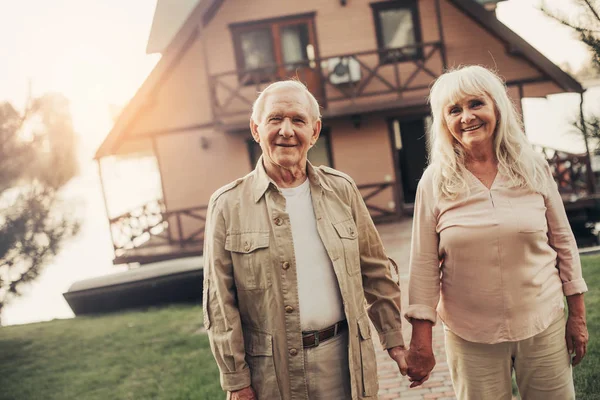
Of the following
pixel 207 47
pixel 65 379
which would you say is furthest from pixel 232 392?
pixel 207 47

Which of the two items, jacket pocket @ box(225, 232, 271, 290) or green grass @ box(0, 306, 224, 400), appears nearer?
jacket pocket @ box(225, 232, 271, 290)

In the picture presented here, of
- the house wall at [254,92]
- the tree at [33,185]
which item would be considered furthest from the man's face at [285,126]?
the house wall at [254,92]

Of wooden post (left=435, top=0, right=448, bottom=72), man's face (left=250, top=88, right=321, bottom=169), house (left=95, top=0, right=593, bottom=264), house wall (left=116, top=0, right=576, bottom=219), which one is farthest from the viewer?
house wall (left=116, top=0, right=576, bottom=219)

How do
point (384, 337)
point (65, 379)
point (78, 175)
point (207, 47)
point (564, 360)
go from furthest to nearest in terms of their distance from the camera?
point (207, 47) < point (78, 175) < point (65, 379) < point (384, 337) < point (564, 360)

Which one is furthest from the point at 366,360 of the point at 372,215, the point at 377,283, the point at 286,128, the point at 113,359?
the point at 372,215

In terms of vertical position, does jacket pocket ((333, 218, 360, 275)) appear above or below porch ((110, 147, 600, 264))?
above

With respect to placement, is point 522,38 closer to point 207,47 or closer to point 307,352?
point 207,47

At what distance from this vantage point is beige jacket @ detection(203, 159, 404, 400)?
2295mm

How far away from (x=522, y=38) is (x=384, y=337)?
39.9 ft

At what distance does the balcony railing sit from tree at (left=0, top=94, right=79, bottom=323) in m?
3.89

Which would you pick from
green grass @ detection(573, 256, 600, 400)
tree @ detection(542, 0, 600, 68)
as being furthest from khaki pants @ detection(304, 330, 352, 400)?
tree @ detection(542, 0, 600, 68)

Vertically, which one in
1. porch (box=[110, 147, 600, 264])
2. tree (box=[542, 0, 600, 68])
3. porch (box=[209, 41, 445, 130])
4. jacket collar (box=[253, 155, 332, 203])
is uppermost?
porch (box=[209, 41, 445, 130])

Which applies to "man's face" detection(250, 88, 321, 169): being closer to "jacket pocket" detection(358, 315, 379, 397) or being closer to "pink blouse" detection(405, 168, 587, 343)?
"pink blouse" detection(405, 168, 587, 343)

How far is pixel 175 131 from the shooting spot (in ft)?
45.8
